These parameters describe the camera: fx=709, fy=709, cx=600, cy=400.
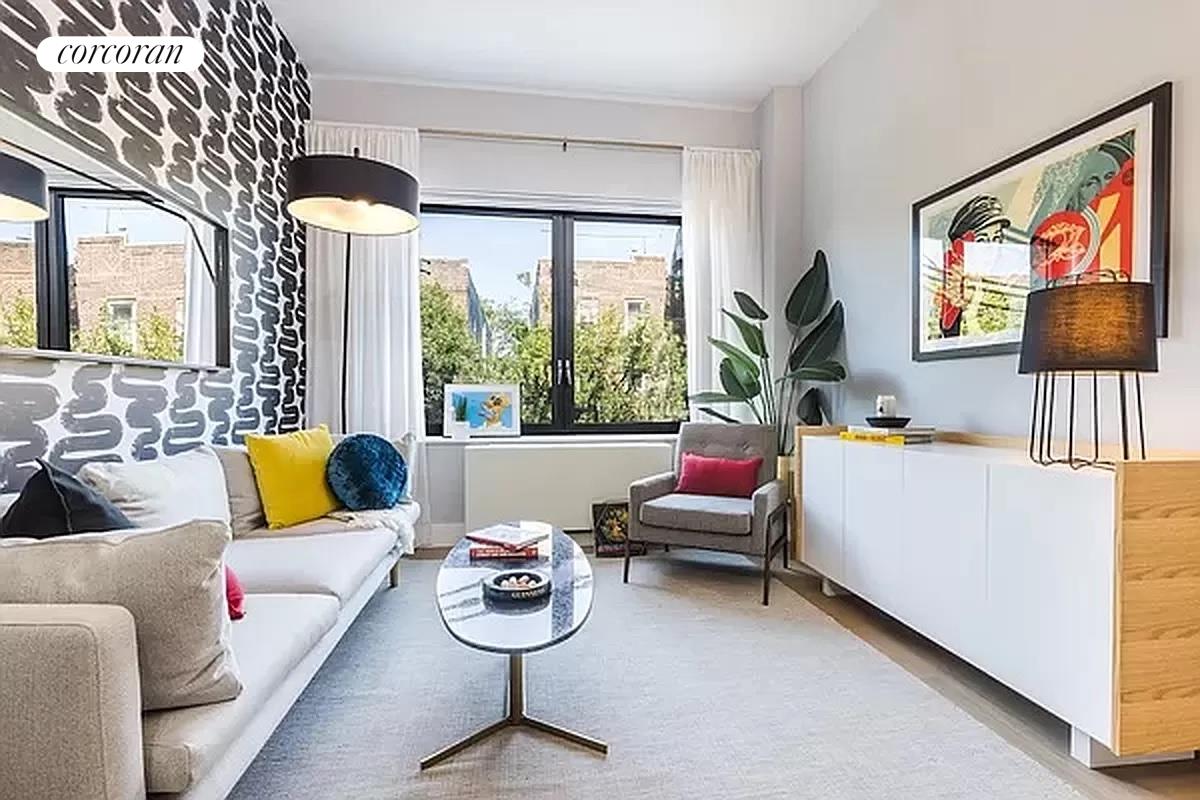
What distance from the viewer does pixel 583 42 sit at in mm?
3904

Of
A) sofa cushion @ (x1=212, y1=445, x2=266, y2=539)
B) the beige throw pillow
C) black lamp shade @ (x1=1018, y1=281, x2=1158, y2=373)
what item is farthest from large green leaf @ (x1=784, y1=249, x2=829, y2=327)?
the beige throw pillow

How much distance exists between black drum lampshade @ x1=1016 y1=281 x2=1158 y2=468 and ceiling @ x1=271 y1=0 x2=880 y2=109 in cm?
229

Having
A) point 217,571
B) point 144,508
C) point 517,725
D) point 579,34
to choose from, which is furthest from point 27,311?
point 579,34

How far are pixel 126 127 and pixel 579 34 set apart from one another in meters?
2.30

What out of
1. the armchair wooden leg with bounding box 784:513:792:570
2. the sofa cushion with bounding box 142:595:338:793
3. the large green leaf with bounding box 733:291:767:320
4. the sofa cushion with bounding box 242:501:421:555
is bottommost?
the armchair wooden leg with bounding box 784:513:792:570

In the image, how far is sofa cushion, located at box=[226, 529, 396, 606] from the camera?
7.38 ft

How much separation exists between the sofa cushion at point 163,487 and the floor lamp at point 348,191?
1.13 meters

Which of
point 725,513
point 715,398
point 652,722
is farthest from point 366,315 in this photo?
point 652,722

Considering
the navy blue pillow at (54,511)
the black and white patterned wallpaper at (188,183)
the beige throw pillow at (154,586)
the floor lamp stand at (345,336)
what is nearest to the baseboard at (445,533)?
the floor lamp stand at (345,336)

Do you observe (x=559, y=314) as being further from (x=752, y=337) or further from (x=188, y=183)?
(x=188, y=183)

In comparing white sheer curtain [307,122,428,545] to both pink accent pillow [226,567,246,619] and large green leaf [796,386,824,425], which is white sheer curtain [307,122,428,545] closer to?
large green leaf [796,386,824,425]

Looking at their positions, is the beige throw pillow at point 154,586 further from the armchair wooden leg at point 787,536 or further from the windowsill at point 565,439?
the windowsill at point 565,439

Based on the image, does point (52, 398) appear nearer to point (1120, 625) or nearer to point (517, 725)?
point (517, 725)

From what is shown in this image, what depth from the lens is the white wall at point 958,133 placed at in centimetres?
208
